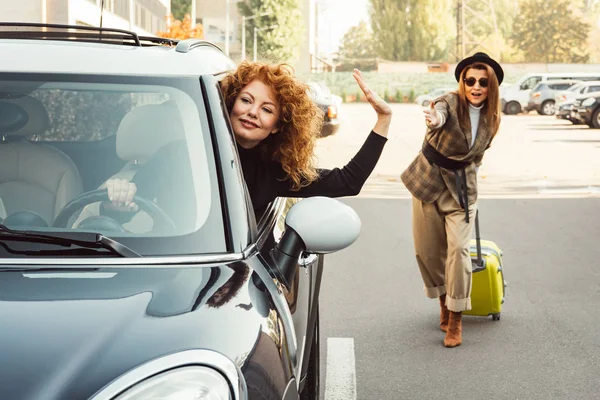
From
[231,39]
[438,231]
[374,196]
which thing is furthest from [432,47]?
[438,231]


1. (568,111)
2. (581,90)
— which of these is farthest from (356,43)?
(568,111)

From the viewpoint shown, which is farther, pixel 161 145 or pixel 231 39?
pixel 231 39

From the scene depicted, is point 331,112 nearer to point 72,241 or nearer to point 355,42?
point 72,241

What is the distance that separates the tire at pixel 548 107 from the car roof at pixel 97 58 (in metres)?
50.9

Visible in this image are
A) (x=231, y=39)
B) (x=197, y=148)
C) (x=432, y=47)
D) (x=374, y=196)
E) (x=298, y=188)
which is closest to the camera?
(x=197, y=148)

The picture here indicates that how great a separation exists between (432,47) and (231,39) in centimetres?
2470

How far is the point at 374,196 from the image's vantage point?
52.9 feet

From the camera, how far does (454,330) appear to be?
269 inches

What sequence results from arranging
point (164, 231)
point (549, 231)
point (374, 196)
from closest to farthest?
1. point (164, 231)
2. point (549, 231)
3. point (374, 196)

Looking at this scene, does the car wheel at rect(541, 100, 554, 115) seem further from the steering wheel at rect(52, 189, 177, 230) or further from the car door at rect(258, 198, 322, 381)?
the steering wheel at rect(52, 189, 177, 230)

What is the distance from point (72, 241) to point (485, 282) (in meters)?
4.78

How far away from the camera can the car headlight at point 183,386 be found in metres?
2.16

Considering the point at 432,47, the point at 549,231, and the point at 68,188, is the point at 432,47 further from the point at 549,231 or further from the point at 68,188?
the point at 68,188

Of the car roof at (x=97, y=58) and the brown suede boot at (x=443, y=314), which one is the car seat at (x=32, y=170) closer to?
the car roof at (x=97, y=58)
